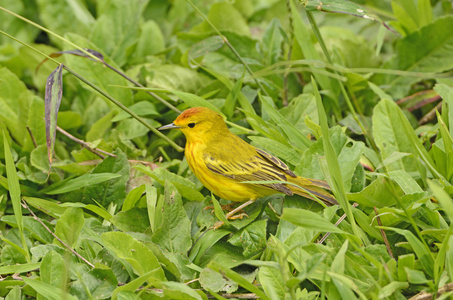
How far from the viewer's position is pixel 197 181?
351 centimetres

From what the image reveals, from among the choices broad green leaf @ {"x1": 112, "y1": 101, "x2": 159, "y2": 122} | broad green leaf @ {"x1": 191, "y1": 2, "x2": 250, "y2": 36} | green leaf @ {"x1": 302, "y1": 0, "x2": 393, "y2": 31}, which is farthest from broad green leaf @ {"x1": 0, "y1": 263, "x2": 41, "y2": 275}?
broad green leaf @ {"x1": 191, "y1": 2, "x2": 250, "y2": 36}

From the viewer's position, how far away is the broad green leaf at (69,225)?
292 cm

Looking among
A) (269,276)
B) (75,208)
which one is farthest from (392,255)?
(75,208)

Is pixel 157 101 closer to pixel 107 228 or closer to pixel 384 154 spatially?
pixel 107 228

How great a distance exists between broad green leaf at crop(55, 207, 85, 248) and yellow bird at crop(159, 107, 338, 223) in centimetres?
76

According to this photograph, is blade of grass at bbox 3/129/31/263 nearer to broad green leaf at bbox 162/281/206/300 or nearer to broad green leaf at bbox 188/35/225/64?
broad green leaf at bbox 162/281/206/300

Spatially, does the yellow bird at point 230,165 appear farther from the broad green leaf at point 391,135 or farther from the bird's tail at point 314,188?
the broad green leaf at point 391,135

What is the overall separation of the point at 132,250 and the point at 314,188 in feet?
3.62

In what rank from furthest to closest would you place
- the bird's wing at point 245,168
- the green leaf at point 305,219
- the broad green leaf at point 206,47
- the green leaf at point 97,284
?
1. the broad green leaf at point 206,47
2. the bird's wing at point 245,168
3. the green leaf at point 97,284
4. the green leaf at point 305,219

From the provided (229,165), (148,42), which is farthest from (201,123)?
(148,42)

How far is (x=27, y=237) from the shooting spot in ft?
10.1

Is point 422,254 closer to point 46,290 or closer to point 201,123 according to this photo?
point 201,123

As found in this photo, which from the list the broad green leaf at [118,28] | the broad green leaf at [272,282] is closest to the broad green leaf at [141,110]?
the broad green leaf at [118,28]

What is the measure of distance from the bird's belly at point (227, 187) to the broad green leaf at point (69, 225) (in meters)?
0.76
